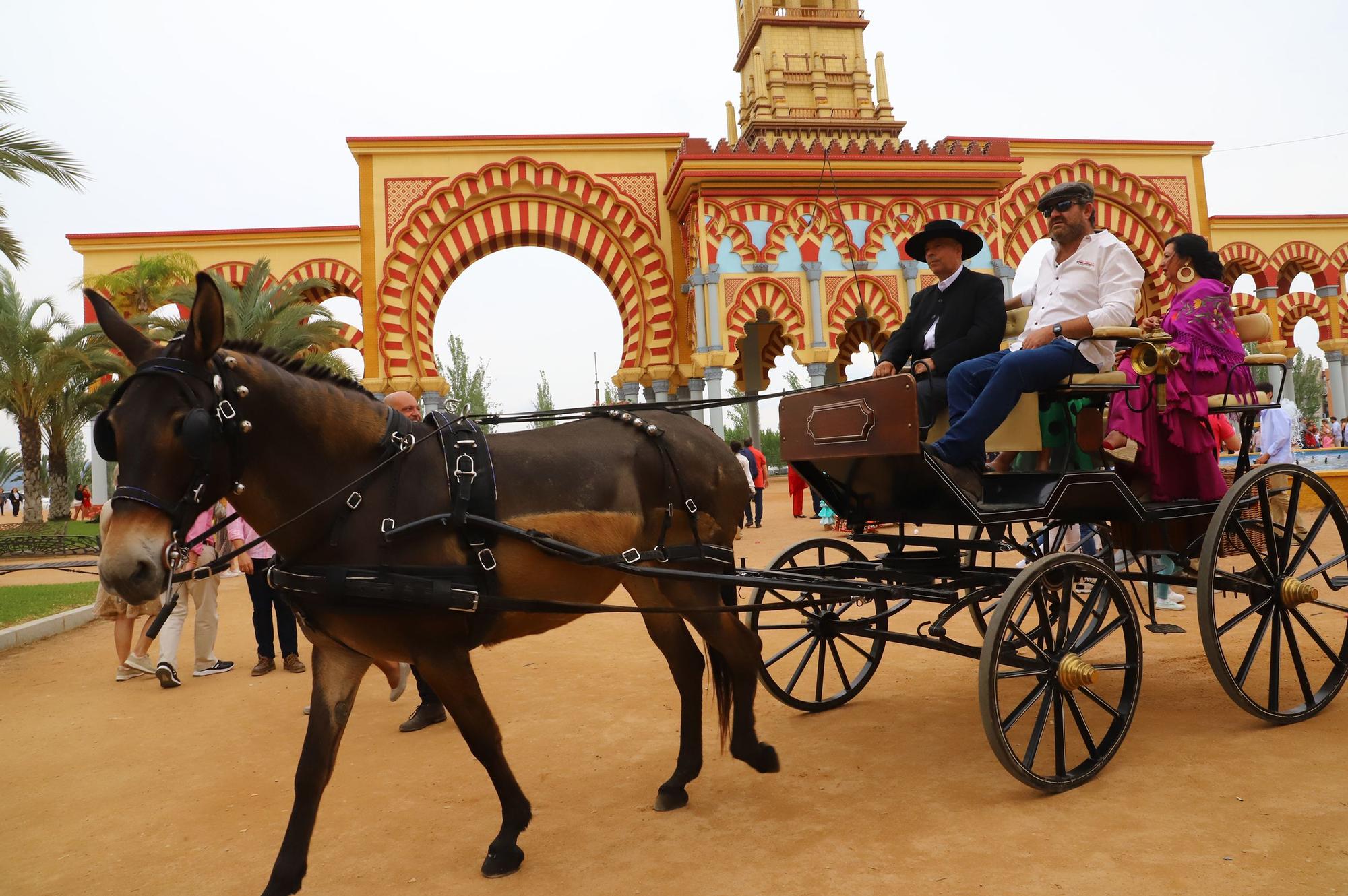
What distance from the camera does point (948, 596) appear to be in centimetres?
357

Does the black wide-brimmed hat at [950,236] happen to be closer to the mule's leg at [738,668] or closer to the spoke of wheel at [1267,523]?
the spoke of wheel at [1267,523]

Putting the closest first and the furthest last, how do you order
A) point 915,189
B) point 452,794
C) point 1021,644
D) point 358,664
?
point 358,664 → point 1021,644 → point 452,794 → point 915,189

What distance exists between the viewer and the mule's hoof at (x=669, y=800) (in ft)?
11.3

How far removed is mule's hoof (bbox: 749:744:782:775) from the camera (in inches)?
145

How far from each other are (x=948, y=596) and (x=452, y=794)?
7.16 feet

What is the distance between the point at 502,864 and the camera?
9.70 ft

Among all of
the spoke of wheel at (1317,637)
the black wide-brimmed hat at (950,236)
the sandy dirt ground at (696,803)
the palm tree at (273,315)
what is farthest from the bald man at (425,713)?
the palm tree at (273,315)

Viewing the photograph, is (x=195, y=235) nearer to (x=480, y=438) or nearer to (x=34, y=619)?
(x=34, y=619)

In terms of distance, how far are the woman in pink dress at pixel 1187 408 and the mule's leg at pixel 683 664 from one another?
2218 millimetres

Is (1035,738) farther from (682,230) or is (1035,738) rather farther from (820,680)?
(682,230)

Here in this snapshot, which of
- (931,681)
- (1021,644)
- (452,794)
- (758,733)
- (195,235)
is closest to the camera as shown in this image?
(1021,644)

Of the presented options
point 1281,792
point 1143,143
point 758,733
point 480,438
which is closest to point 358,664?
point 480,438

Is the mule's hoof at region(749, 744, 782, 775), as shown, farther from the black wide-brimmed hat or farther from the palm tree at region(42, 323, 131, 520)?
the palm tree at region(42, 323, 131, 520)

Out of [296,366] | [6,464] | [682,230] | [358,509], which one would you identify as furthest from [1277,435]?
[6,464]
